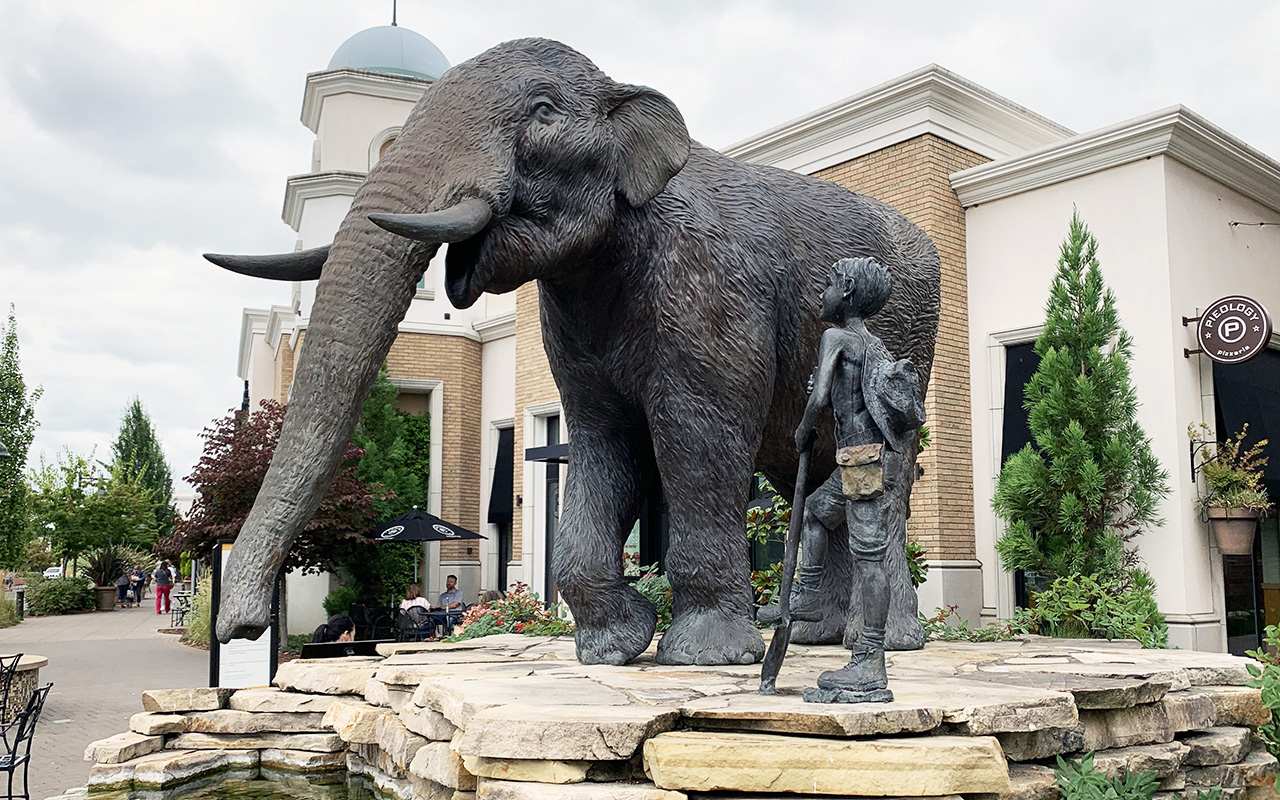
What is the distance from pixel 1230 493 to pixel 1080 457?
1456 millimetres

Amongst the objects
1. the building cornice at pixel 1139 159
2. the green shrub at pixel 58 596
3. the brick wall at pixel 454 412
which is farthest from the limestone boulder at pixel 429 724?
the green shrub at pixel 58 596

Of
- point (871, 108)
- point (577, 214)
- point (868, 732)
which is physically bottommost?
point (868, 732)

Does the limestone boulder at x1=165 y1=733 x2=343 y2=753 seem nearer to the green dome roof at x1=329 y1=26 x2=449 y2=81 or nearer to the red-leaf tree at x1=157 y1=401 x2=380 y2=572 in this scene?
the red-leaf tree at x1=157 y1=401 x2=380 y2=572

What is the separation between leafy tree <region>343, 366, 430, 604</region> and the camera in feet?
65.8

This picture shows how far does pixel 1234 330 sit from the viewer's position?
10273 mm

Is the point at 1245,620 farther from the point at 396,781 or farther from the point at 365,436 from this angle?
the point at 365,436

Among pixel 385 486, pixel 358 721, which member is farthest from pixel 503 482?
pixel 358 721

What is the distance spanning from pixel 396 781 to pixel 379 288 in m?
2.08

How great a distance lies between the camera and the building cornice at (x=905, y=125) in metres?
11.8

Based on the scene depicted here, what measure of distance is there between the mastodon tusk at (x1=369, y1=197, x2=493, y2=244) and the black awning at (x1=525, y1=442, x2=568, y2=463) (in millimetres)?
11517

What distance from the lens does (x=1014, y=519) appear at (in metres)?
10.8

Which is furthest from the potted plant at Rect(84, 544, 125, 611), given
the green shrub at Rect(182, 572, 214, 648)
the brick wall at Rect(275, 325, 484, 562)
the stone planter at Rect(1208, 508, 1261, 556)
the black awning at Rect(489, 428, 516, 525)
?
the stone planter at Rect(1208, 508, 1261, 556)

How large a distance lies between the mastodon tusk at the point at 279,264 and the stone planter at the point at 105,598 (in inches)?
1432

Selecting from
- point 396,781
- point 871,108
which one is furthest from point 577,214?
point 871,108
